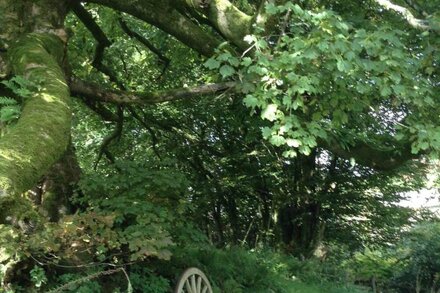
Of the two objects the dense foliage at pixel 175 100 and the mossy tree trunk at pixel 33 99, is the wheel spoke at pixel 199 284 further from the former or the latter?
the mossy tree trunk at pixel 33 99

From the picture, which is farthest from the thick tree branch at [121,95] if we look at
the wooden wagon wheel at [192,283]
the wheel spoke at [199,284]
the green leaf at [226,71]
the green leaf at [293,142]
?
the wheel spoke at [199,284]

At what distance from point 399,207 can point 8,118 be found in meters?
14.1

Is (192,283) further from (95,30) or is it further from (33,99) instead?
(95,30)

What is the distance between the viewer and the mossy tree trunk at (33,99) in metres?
3.33

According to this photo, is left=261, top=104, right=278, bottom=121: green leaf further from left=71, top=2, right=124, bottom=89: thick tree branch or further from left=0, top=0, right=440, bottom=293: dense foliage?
left=71, top=2, right=124, bottom=89: thick tree branch

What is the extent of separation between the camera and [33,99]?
4.58m

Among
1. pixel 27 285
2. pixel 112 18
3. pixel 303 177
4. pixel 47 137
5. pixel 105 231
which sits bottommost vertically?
pixel 27 285

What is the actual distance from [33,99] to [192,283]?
3.55 meters

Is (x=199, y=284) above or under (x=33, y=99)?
under

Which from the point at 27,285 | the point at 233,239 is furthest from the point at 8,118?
the point at 233,239

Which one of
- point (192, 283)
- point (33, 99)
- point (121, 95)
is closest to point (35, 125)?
point (33, 99)

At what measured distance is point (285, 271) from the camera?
37.9ft

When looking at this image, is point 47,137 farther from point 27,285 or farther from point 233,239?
point 233,239

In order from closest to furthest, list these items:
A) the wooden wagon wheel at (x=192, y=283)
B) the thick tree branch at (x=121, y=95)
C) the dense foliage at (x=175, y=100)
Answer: the dense foliage at (x=175, y=100), the wooden wagon wheel at (x=192, y=283), the thick tree branch at (x=121, y=95)
